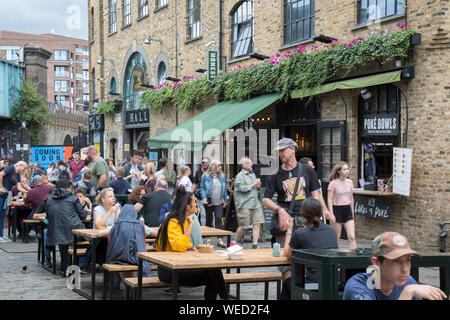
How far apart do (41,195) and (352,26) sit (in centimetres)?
748

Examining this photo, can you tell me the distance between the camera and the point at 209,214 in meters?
13.5

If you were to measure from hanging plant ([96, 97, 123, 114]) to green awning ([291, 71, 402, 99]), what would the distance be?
558 inches

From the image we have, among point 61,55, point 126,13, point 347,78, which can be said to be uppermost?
point 61,55

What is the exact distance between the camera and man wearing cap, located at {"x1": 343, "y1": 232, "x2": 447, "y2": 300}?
3.48 meters

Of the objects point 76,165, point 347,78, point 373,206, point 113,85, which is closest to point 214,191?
point 373,206

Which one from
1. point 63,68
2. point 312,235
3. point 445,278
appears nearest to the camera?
point 445,278

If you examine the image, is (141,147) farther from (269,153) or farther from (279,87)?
(279,87)

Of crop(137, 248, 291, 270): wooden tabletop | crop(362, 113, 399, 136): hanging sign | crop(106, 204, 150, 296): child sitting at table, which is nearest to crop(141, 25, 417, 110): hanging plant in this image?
crop(362, 113, 399, 136): hanging sign

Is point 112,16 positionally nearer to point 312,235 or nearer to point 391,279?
point 312,235

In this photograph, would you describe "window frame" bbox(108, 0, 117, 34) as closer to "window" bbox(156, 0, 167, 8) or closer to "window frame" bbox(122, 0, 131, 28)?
"window frame" bbox(122, 0, 131, 28)

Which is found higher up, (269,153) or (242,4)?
(242,4)

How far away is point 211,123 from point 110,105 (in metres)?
12.4

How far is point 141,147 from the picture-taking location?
26797 mm

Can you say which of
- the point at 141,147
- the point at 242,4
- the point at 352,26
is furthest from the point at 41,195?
the point at 141,147
